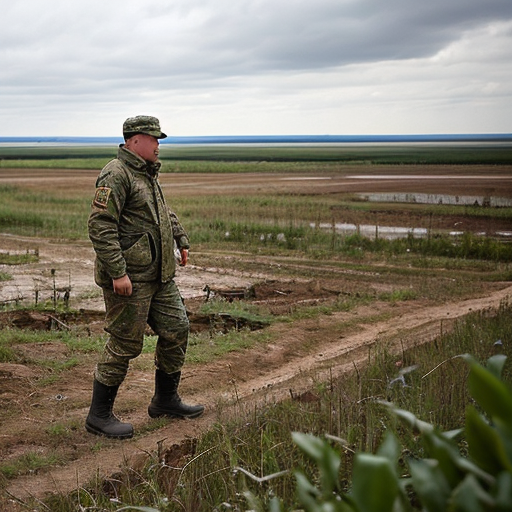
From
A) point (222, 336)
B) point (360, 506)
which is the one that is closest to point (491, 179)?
point (222, 336)

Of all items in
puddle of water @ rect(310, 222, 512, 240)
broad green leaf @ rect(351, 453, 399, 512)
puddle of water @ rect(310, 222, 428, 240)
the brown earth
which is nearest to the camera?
broad green leaf @ rect(351, 453, 399, 512)

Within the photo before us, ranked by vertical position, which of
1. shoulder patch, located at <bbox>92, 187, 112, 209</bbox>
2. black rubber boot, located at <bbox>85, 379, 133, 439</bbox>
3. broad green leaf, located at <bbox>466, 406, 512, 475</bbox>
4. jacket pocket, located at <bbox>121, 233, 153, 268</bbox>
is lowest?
black rubber boot, located at <bbox>85, 379, 133, 439</bbox>

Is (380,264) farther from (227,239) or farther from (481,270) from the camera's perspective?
(227,239)

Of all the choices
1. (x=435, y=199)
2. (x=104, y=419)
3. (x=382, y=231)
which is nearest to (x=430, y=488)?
(x=104, y=419)

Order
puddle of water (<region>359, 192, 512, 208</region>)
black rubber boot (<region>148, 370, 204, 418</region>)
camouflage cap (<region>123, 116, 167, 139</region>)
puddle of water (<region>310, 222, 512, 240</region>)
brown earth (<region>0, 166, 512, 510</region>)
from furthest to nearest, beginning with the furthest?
1. puddle of water (<region>359, 192, 512, 208</region>)
2. puddle of water (<region>310, 222, 512, 240</region>)
3. black rubber boot (<region>148, 370, 204, 418</region>)
4. camouflage cap (<region>123, 116, 167, 139</region>)
5. brown earth (<region>0, 166, 512, 510</region>)

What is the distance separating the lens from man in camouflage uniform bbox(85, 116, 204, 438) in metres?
5.54

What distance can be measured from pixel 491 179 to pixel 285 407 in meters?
49.3

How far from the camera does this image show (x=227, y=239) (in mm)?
19500

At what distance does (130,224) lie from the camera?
577cm

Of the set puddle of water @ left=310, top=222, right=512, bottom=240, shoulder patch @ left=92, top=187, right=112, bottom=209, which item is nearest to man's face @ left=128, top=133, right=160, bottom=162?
shoulder patch @ left=92, top=187, right=112, bottom=209

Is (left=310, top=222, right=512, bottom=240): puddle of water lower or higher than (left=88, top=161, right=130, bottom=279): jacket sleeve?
lower

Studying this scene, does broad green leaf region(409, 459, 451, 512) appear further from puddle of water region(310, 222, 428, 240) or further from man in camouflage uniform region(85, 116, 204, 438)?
puddle of water region(310, 222, 428, 240)

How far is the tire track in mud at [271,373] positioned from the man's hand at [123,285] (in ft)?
3.42

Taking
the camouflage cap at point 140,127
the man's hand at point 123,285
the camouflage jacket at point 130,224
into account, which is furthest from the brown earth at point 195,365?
the camouflage cap at point 140,127
